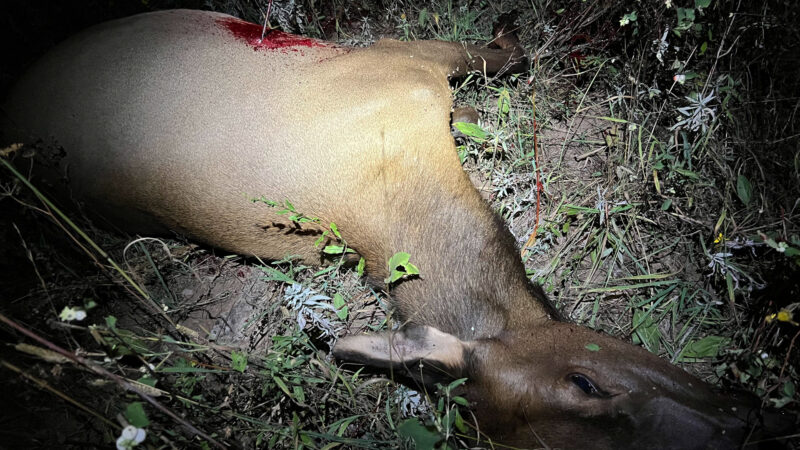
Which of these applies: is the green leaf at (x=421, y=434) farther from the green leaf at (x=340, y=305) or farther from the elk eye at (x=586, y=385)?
the green leaf at (x=340, y=305)

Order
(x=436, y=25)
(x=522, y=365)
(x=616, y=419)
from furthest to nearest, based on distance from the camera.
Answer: (x=436, y=25) → (x=522, y=365) → (x=616, y=419)

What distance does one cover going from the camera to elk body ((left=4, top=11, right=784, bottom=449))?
Result: 2709 millimetres

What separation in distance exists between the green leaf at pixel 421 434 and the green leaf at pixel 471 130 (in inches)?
77.3

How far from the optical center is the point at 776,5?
309 centimetres

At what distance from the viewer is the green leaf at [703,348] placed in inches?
116

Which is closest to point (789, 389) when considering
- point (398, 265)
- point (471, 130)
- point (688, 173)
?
point (688, 173)

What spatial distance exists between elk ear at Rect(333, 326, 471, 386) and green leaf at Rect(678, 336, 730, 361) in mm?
1428

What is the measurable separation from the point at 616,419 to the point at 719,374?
3.99 ft

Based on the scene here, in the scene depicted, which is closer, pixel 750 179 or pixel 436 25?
pixel 750 179

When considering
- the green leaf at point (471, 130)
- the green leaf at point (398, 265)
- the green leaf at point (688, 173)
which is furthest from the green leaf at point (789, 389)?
the green leaf at point (471, 130)

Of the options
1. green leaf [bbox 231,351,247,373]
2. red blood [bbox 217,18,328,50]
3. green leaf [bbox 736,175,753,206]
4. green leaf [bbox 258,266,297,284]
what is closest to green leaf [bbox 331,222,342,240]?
green leaf [bbox 258,266,297,284]

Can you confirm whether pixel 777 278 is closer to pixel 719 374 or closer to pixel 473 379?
pixel 719 374

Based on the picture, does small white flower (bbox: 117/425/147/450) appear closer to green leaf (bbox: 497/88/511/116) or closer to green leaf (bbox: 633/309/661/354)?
green leaf (bbox: 633/309/661/354)

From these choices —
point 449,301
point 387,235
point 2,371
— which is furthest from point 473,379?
point 2,371
